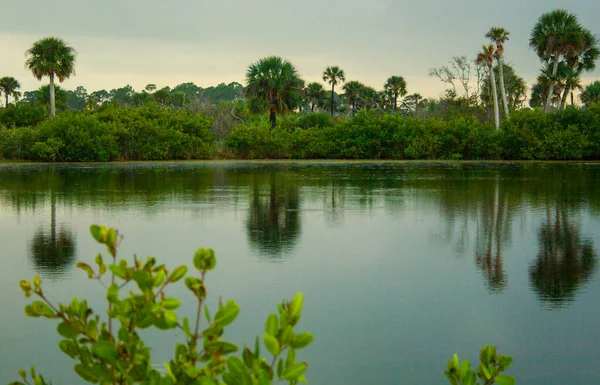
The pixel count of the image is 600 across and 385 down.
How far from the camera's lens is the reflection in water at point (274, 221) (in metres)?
11.3

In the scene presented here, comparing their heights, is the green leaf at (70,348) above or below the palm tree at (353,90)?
below

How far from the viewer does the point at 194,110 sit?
69875mm

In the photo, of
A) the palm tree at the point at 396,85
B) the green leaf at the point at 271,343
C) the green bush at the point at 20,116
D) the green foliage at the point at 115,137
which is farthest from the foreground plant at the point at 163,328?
the palm tree at the point at 396,85

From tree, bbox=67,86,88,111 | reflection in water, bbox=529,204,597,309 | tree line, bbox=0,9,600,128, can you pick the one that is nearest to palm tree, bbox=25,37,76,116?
tree line, bbox=0,9,600,128

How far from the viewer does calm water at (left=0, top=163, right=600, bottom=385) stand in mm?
6012

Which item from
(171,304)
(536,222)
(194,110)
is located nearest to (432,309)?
(171,304)

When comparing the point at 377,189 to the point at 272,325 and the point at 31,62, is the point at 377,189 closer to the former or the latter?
the point at 272,325

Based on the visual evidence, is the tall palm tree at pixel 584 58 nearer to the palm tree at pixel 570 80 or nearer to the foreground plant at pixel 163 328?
the palm tree at pixel 570 80

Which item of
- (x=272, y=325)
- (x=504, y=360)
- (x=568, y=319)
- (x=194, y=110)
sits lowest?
(x=568, y=319)

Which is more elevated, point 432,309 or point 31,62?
point 31,62

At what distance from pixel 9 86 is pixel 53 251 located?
2751 inches

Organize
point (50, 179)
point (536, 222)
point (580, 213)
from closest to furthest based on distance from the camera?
point (536, 222) → point (580, 213) → point (50, 179)

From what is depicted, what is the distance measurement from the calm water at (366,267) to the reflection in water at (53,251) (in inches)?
1.1

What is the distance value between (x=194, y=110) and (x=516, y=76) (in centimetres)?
2852
